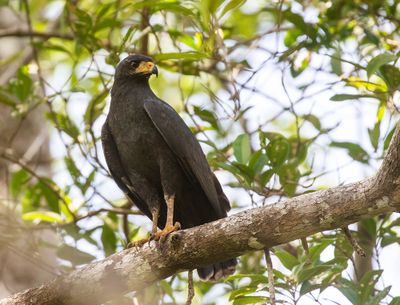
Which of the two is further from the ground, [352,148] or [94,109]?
[94,109]

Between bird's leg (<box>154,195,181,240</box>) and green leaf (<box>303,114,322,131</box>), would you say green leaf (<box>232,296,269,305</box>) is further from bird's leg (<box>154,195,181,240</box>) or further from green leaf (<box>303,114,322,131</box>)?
green leaf (<box>303,114,322,131</box>)

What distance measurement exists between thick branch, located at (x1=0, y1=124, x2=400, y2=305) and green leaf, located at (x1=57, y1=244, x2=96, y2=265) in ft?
4.14

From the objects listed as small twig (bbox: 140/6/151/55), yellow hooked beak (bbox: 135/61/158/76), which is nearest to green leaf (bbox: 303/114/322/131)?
yellow hooked beak (bbox: 135/61/158/76)

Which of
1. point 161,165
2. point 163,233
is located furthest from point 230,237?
point 161,165

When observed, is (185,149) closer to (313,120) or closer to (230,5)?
(230,5)

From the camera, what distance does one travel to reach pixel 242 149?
236 inches

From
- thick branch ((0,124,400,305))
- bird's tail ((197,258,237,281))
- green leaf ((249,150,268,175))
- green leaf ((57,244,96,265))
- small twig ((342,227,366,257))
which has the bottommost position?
small twig ((342,227,366,257))

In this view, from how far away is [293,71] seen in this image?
698 centimetres

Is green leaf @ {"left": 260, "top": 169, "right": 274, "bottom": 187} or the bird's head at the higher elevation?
the bird's head

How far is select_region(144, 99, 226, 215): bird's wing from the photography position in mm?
5660

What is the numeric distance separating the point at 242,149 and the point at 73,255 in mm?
1760

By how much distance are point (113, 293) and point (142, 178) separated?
115 centimetres

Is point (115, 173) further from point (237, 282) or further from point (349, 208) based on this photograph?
point (349, 208)

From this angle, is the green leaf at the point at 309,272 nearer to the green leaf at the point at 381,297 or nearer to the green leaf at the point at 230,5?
the green leaf at the point at 381,297
